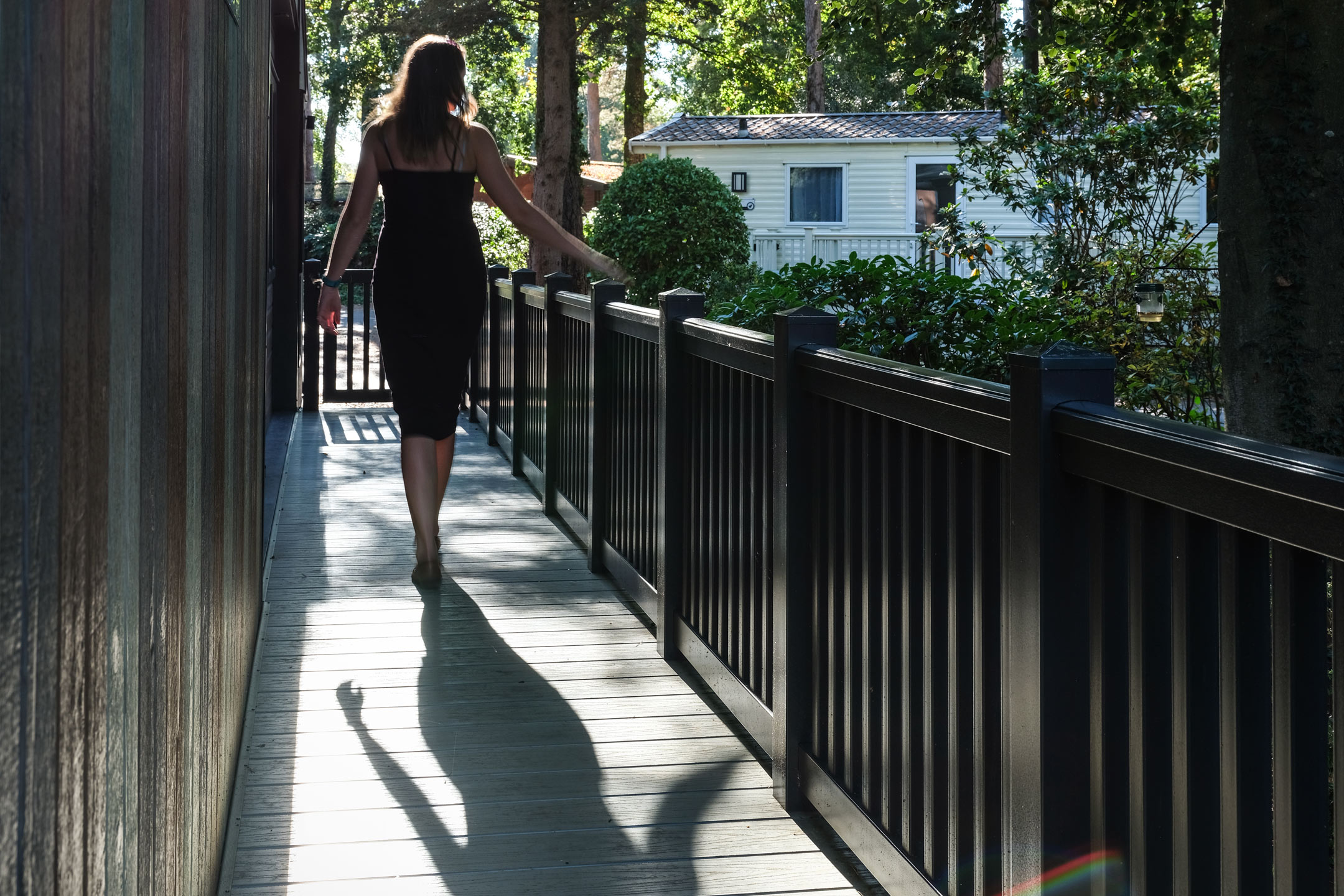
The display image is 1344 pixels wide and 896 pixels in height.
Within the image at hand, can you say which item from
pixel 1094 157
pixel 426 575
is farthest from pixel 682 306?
pixel 1094 157

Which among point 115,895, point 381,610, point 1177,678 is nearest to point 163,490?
point 115,895

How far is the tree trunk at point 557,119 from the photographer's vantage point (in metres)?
17.8

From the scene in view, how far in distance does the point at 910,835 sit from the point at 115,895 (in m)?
1.52

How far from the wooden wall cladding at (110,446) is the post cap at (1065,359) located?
1.14 meters

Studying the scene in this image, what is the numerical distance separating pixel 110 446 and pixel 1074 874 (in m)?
1.34

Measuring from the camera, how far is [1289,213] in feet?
16.0

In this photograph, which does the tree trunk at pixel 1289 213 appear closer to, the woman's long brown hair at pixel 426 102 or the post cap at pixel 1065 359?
the woman's long brown hair at pixel 426 102

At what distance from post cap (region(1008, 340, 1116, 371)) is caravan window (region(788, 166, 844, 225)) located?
24.1 metres

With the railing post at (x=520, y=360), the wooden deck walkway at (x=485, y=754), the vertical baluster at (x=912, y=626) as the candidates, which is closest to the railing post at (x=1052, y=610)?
the vertical baluster at (x=912, y=626)

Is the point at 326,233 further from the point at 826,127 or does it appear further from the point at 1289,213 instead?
the point at 1289,213

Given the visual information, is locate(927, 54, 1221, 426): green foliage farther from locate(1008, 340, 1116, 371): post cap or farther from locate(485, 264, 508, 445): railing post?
locate(1008, 340, 1116, 371): post cap

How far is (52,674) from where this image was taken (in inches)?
41.5

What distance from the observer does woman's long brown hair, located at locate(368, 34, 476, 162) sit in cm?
488

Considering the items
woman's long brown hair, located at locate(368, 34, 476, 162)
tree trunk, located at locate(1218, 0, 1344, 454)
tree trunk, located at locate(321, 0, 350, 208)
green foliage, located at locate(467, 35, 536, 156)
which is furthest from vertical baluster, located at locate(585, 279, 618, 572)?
green foliage, located at locate(467, 35, 536, 156)
